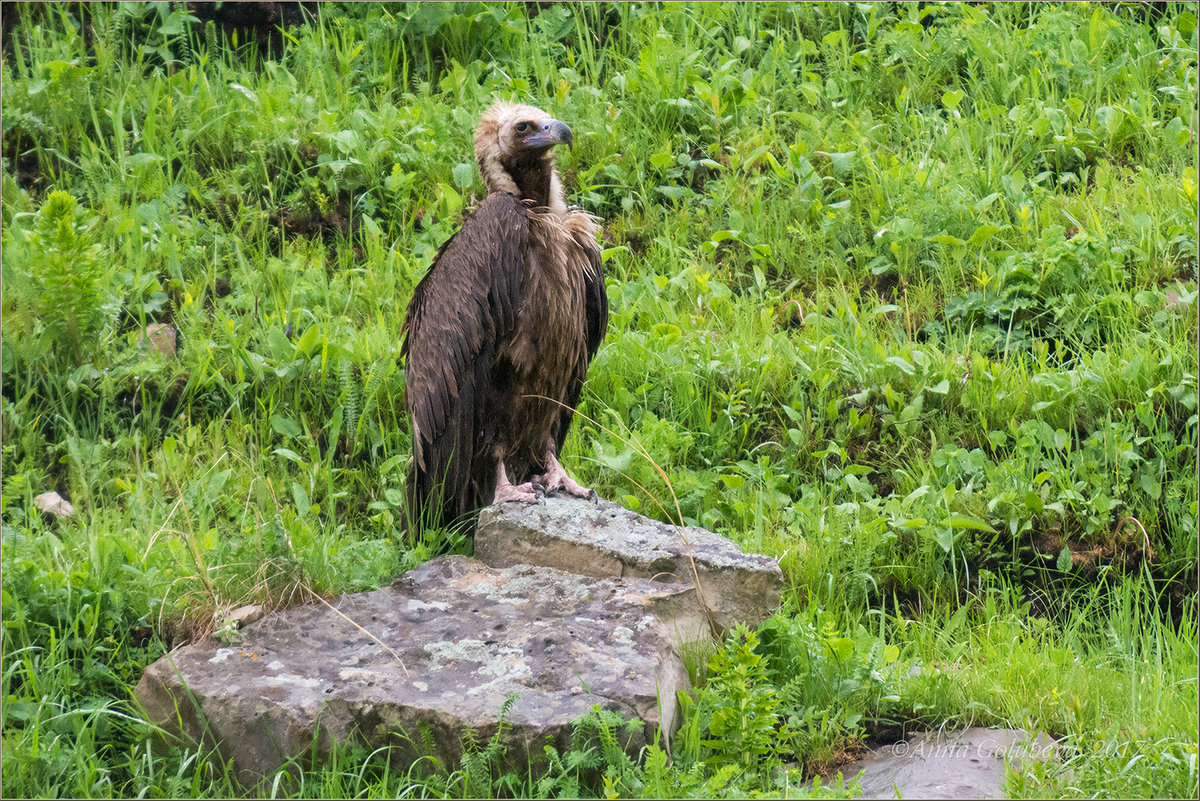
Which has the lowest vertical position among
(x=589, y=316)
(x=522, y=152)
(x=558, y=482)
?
(x=558, y=482)

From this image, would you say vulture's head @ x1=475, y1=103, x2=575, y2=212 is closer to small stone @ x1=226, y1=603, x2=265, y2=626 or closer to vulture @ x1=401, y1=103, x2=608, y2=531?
vulture @ x1=401, y1=103, x2=608, y2=531

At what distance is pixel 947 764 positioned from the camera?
338 cm

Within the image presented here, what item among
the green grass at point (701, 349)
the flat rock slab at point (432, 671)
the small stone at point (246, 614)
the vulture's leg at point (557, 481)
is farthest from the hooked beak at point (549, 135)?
the small stone at point (246, 614)

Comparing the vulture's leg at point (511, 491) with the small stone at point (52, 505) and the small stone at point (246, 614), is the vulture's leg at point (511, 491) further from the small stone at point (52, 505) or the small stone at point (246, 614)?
the small stone at point (52, 505)

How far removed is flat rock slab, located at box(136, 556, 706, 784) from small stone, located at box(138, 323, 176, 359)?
9.21 feet

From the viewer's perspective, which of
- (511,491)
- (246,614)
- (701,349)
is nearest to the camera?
(246,614)

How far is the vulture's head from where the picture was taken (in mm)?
4777

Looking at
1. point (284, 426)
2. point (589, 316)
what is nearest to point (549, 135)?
point (589, 316)

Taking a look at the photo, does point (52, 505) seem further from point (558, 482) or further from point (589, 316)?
point (589, 316)

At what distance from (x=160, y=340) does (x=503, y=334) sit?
99.3 inches

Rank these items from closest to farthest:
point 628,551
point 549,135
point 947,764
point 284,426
→ point 947,764 → point 628,551 → point 549,135 → point 284,426

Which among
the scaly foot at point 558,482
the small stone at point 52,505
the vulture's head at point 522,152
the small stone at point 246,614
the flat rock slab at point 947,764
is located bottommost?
the small stone at point 52,505

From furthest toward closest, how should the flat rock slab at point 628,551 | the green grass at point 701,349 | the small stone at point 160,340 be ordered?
the small stone at point 160,340 < the flat rock slab at point 628,551 < the green grass at point 701,349

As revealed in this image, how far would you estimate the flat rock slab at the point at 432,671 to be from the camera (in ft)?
10.9
